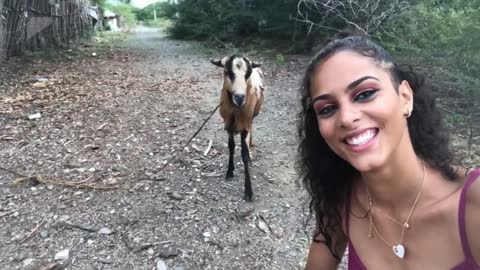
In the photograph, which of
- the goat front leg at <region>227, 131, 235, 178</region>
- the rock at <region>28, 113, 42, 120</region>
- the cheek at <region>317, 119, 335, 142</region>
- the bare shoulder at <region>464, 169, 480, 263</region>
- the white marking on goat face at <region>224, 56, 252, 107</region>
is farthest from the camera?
the rock at <region>28, 113, 42, 120</region>

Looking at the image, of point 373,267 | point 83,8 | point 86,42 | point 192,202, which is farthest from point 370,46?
point 83,8

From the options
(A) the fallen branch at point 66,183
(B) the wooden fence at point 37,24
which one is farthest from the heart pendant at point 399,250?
(B) the wooden fence at point 37,24

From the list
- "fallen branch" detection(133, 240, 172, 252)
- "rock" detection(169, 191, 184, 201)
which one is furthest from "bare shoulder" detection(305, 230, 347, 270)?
"rock" detection(169, 191, 184, 201)

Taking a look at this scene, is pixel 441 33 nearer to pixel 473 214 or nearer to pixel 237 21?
pixel 473 214

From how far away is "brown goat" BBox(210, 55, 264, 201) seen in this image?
4027mm

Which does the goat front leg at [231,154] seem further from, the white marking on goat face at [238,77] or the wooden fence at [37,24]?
the wooden fence at [37,24]

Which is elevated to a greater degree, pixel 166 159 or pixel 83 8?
pixel 83 8

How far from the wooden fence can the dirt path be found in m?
1.40

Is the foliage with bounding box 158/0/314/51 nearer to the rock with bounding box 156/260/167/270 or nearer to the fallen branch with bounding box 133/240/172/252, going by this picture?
the fallen branch with bounding box 133/240/172/252

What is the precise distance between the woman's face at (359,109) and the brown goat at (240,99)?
8.27ft

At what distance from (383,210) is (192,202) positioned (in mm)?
2696

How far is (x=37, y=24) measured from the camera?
9.70 m

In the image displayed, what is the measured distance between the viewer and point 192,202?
13.5ft

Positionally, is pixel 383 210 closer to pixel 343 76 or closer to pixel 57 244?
pixel 343 76
